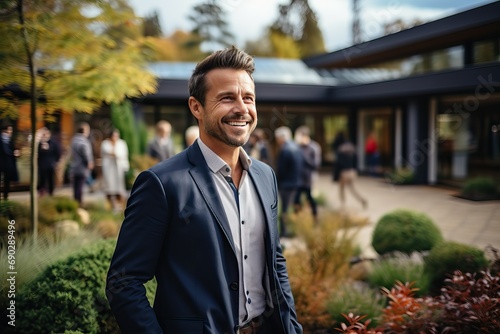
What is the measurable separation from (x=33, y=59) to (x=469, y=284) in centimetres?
450

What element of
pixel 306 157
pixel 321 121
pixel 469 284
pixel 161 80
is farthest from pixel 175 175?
pixel 321 121

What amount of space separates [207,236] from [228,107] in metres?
0.56

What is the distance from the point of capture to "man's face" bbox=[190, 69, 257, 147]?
192 centimetres

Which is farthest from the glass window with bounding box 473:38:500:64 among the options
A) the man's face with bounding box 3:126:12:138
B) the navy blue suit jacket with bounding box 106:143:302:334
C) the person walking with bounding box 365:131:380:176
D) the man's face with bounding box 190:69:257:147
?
the person walking with bounding box 365:131:380:176

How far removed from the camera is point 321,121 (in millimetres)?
20344

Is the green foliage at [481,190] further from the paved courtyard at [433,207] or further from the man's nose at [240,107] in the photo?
the man's nose at [240,107]

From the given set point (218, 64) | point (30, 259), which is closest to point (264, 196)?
point (218, 64)

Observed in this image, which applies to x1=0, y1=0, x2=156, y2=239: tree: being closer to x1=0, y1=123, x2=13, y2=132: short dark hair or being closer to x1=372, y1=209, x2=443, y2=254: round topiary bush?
x1=0, y1=123, x2=13, y2=132: short dark hair

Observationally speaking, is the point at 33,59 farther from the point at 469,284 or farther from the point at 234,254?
the point at 469,284

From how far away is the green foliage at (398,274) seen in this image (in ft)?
14.5

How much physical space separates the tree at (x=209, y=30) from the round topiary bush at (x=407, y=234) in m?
28.7

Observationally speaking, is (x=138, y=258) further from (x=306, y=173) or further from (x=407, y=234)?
(x=306, y=173)

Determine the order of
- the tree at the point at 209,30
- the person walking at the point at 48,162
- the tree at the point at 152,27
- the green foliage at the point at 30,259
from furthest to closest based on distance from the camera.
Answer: the tree at the point at 152,27
the tree at the point at 209,30
the person walking at the point at 48,162
the green foliage at the point at 30,259

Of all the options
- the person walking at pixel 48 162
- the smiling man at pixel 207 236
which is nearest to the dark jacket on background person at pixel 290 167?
the person walking at pixel 48 162
